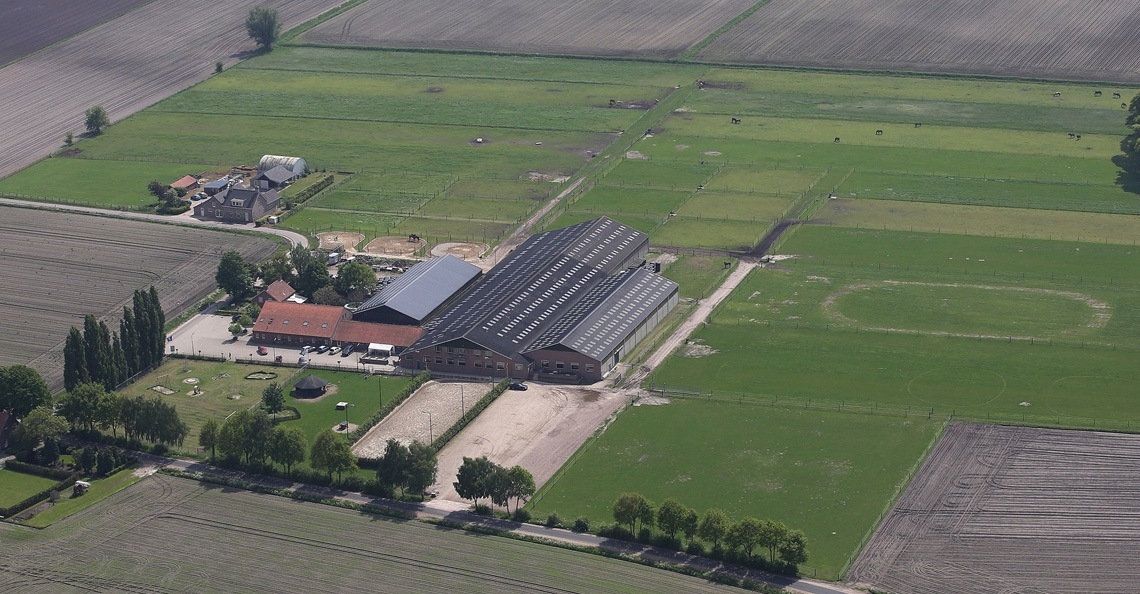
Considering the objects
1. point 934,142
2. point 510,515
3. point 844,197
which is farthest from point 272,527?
point 934,142

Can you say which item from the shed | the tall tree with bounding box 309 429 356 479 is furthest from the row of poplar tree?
the tall tree with bounding box 309 429 356 479

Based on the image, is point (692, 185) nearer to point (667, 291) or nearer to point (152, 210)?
point (667, 291)

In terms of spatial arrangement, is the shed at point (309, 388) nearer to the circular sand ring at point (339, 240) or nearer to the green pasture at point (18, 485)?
the green pasture at point (18, 485)

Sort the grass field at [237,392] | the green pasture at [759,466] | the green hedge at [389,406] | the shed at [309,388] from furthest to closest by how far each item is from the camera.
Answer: the shed at [309,388] < the grass field at [237,392] < the green hedge at [389,406] < the green pasture at [759,466]

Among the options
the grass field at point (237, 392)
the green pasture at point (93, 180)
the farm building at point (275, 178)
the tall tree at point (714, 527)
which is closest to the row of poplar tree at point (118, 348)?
the grass field at point (237, 392)

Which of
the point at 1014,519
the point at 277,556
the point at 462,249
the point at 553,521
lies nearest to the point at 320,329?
the point at 462,249

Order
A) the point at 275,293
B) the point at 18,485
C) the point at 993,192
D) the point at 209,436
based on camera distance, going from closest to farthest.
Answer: the point at 18,485 → the point at 209,436 → the point at 275,293 → the point at 993,192

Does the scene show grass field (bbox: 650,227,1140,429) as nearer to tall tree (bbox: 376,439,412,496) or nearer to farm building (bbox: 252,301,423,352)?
farm building (bbox: 252,301,423,352)

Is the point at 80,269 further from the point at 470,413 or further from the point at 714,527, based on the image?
the point at 714,527
